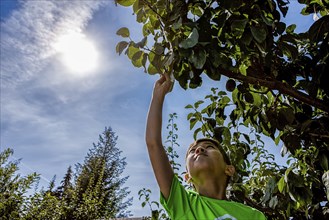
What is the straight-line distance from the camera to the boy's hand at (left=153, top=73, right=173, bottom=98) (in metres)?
1.25

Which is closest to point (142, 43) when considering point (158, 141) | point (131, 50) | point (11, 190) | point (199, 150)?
point (131, 50)

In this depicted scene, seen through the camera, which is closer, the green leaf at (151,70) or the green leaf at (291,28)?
the green leaf at (151,70)

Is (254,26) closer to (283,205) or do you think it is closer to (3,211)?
(283,205)

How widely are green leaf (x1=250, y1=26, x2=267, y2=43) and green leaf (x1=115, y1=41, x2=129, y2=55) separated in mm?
475

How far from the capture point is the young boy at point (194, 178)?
3.75 feet

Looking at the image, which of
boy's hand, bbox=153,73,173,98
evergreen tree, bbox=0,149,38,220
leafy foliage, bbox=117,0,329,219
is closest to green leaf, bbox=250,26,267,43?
leafy foliage, bbox=117,0,329,219

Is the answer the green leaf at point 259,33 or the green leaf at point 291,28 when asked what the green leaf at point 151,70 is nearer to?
the green leaf at point 259,33

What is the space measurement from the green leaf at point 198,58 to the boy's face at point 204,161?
0.35 meters

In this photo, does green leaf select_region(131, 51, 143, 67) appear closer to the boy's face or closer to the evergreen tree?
the boy's face

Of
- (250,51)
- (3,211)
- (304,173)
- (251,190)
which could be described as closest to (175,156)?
(251,190)

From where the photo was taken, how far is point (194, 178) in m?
1.29

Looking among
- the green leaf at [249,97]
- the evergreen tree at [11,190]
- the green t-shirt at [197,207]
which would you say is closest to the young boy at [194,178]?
the green t-shirt at [197,207]

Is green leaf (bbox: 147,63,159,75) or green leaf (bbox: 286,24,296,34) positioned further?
green leaf (bbox: 286,24,296,34)

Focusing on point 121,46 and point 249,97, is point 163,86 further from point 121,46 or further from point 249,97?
point 249,97
